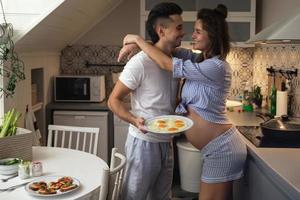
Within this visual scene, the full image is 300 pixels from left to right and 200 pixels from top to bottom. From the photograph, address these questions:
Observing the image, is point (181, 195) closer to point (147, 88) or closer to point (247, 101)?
point (247, 101)

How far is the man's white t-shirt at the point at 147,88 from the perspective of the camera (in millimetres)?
2021

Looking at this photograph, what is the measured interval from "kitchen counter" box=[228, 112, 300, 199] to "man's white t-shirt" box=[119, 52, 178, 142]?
0.48 m

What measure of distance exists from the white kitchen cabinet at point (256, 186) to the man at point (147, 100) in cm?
47

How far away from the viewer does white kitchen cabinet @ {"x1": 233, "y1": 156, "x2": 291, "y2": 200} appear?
176 cm

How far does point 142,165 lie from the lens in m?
2.03

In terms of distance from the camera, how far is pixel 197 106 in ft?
6.76

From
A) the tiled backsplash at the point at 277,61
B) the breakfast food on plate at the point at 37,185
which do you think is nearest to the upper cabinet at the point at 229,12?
the tiled backsplash at the point at 277,61

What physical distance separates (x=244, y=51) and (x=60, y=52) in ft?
6.51

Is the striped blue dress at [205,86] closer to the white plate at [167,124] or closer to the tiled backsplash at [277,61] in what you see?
the white plate at [167,124]

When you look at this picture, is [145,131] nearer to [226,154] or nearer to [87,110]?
[226,154]

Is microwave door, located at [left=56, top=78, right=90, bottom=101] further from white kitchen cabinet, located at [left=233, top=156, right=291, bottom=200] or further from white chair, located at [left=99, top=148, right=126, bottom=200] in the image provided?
white chair, located at [left=99, top=148, right=126, bottom=200]

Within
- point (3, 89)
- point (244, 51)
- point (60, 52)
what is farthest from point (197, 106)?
point (60, 52)

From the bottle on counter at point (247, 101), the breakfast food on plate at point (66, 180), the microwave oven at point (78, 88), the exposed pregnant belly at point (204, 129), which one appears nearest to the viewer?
the breakfast food on plate at point (66, 180)

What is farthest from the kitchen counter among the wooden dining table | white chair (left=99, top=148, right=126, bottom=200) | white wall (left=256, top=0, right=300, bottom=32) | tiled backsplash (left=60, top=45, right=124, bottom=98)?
tiled backsplash (left=60, top=45, right=124, bottom=98)
